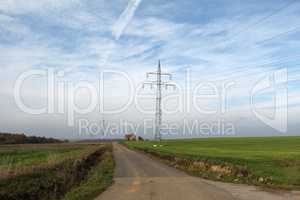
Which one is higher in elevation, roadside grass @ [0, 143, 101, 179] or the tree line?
roadside grass @ [0, 143, 101, 179]

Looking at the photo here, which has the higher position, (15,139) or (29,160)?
(29,160)

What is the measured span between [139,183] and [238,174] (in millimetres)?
7002

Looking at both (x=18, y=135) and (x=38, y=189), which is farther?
(x=18, y=135)

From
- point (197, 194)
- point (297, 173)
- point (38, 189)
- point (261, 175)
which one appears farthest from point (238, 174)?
point (38, 189)

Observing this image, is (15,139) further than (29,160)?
Yes

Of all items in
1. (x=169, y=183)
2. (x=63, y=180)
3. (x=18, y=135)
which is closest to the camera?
(x=169, y=183)

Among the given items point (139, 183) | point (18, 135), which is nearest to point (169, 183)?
point (139, 183)

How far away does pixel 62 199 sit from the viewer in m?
15.9

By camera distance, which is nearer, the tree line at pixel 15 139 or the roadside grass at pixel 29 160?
the roadside grass at pixel 29 160

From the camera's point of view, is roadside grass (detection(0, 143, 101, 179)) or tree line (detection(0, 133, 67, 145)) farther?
tree line (detection(0, 133, 67, 145))

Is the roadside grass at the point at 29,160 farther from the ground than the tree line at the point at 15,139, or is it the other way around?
the roadside grass at the point at 29,160

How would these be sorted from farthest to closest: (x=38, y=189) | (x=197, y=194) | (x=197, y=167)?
(x=197, y=167)
(x=38, y=189)
(x=197, y=194)

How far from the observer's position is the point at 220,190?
1706 cm

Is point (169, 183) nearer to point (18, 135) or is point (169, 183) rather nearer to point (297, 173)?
point (297, 173)
